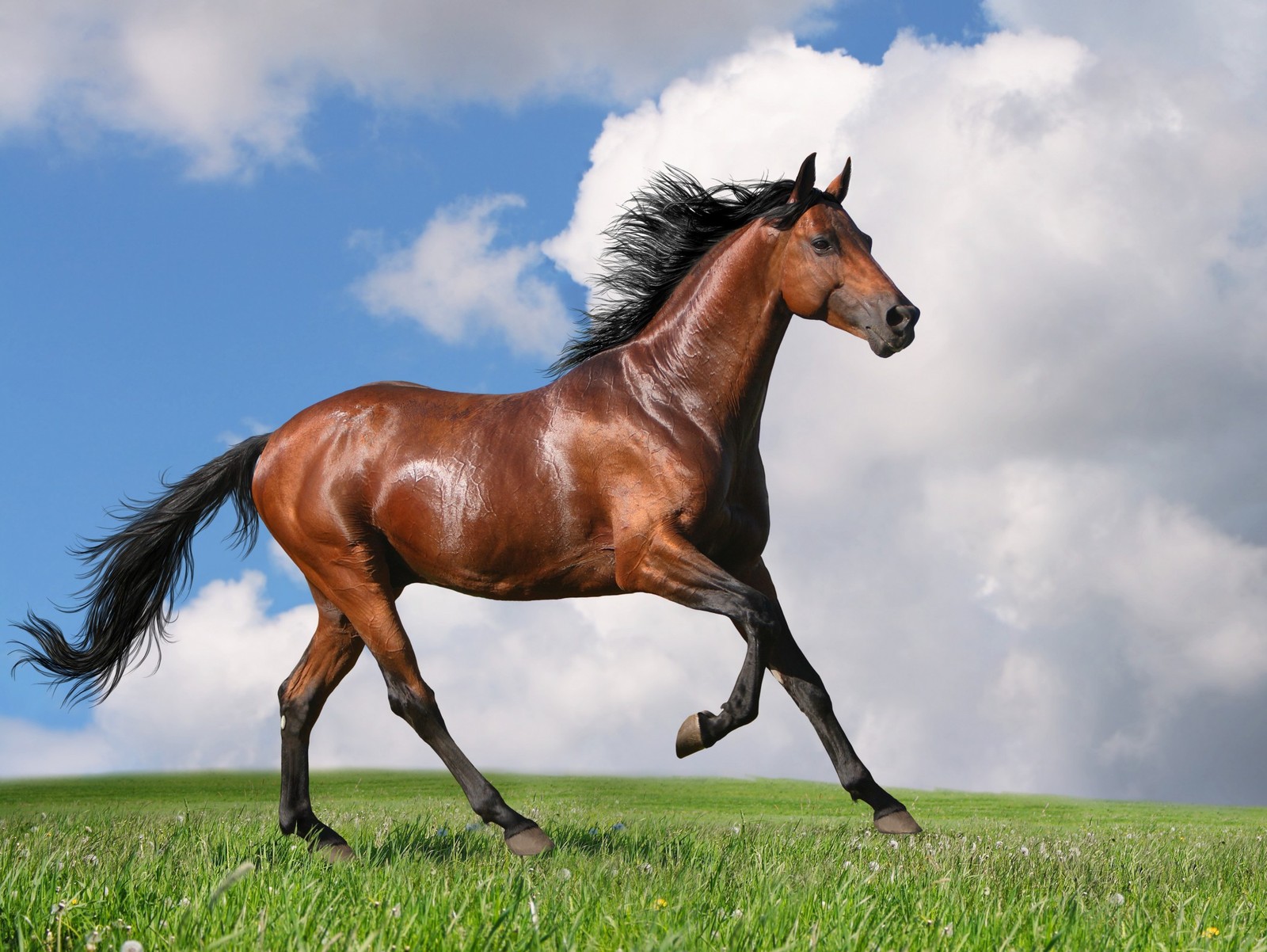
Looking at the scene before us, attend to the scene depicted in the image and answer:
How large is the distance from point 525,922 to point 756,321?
3.43 m

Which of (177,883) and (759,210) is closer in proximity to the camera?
(177,883)

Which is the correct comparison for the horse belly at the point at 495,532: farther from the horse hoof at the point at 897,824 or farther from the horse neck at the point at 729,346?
the horse hoof at the point at 897,824

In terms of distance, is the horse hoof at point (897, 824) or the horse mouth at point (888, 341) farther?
the horse hoof at point (897, 824)

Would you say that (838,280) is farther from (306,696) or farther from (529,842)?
(306,696)

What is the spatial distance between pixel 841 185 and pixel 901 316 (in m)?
0.91

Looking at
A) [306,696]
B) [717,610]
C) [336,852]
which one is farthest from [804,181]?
[336,852]

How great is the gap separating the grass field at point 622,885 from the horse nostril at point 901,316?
2523mm

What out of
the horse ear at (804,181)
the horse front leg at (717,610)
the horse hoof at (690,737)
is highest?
the horse ear at (804,181)

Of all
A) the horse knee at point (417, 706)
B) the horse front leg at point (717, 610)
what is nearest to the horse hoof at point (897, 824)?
the horse front leg at point (717, 610)

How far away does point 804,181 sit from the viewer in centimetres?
573

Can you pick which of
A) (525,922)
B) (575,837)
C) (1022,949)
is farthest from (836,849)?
(525,922)

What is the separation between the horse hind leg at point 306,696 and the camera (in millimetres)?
6309

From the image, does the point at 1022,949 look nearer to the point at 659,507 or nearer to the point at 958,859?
the point at 958,859

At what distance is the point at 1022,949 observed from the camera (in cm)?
327
